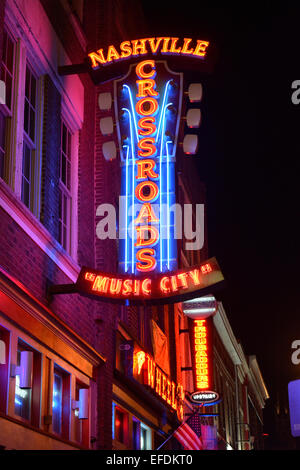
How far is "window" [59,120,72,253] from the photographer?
14.0m

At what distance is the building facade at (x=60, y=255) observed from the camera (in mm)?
10898

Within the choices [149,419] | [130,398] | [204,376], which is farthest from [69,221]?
[204,376]

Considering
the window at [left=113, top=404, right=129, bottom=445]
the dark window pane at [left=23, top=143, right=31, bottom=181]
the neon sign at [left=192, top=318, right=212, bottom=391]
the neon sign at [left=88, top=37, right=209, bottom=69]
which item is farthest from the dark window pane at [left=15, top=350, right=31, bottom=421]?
the neon sign at [left=192, top=318, right=212, bottom=391]

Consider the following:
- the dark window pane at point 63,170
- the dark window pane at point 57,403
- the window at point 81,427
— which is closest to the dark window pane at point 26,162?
the dark window pane at point 63,170

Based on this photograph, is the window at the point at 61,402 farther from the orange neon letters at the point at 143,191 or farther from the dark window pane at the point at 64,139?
the dark window pane at the point at 64,139

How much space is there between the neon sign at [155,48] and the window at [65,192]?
1.78m

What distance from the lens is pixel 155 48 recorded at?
1544cm

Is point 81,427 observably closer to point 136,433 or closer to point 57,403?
point 57,403

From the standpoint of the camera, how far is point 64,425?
41.6 feet

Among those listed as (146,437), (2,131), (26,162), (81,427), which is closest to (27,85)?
(26,162)

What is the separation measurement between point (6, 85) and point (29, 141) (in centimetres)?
116

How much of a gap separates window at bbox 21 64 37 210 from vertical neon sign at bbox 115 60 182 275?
7.69 ft

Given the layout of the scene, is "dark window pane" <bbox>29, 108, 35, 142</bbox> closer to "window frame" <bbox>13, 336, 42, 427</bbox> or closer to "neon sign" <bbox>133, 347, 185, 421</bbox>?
"window frame" <bbox>13, 336, 42, 427</bbox>

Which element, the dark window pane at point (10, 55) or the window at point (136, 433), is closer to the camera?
the dark window pane at point (10, 55)
